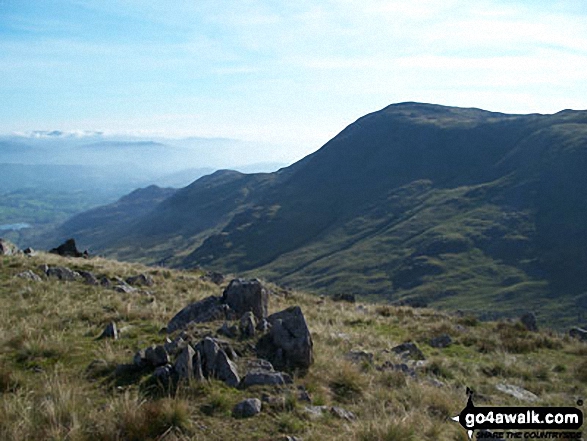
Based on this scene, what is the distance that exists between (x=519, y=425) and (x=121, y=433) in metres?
6.44

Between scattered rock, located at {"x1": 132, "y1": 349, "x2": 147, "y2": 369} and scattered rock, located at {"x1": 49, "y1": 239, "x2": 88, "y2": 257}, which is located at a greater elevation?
scattered rock, located at {"x1": 132, "y1": 349, "x2": 147, "y2": 369}

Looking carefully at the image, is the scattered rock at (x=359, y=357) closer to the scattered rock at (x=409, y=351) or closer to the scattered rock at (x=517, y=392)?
the scattered rock at (x=409, y=351)

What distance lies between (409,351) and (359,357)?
3.04m

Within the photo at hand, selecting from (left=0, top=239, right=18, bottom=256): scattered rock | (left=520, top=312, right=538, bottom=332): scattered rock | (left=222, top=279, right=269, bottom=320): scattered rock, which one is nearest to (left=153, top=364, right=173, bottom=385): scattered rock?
(left=222, top=279, right=269, bottom=320): scattered rock

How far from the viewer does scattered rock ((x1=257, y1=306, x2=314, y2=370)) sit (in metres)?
9.54

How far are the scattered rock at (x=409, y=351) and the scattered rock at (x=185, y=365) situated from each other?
7.43 metres

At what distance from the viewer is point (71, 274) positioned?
19.0 m

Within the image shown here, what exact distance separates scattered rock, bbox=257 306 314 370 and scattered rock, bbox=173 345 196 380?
6.41 ft

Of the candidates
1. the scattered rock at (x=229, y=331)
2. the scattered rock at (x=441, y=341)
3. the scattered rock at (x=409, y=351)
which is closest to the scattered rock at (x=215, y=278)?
the scattered rock at (x=441, y=341)

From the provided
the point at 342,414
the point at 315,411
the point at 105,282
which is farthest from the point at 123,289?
the point at 342,414

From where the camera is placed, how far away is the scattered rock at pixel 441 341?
1644 centimetres

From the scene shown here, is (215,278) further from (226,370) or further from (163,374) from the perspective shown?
(163,374)

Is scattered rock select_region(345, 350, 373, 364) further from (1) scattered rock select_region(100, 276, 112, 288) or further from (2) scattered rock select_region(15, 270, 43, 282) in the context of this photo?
(2) scattered rock select_region(15, 270, 43, 282)

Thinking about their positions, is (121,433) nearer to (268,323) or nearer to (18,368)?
(18,368)
